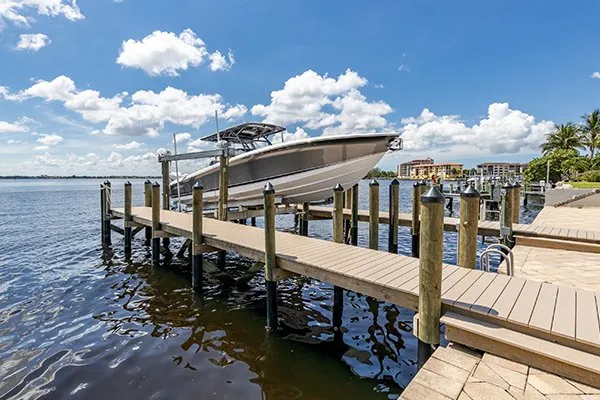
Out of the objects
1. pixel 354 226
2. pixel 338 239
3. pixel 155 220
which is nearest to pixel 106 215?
pixel 155 220

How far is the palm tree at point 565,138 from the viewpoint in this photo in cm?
4091

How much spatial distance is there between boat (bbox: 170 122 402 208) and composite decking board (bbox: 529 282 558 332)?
7.86 metres

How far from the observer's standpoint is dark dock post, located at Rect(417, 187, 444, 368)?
3.31 metres

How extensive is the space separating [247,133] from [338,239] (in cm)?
894

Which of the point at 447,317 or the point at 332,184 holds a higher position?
the point at 332,184

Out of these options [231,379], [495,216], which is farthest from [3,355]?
[495,216]

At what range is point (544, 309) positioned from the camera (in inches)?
128

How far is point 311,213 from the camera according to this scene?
1380cm

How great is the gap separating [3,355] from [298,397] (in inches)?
172

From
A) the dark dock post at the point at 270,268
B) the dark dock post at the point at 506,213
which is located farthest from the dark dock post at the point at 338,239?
the dark dock post at the point at 506,213

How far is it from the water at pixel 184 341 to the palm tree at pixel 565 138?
153 feet

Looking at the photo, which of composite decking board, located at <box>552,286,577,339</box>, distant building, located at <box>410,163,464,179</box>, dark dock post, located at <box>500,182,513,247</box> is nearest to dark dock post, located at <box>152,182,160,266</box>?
dark dock post, located at <box>500,182,513,247</box>

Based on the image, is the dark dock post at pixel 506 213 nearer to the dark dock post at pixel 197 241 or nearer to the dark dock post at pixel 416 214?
the dark dock post at pixel 416 214

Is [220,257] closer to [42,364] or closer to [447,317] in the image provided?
[42,364]
